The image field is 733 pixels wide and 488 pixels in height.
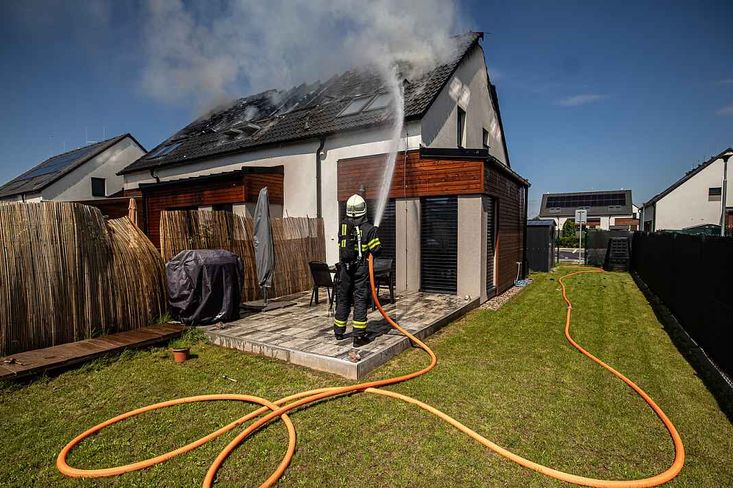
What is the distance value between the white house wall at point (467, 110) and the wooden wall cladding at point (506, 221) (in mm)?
2152

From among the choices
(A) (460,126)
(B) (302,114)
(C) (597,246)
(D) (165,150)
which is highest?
(B) (302,114)

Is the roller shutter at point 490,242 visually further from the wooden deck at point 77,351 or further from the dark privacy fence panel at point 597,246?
the dark privacy fence panel at point 597,246

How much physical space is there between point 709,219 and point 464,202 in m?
39.7

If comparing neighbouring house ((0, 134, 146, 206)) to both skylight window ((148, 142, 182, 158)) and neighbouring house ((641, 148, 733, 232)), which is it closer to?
skylight window ((148, 142, 182, 158))

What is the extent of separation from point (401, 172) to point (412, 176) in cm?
35

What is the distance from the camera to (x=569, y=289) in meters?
12.3

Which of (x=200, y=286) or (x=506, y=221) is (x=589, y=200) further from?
(x=200, y=286)

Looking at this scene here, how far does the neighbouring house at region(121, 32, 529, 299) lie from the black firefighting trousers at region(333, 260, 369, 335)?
4534mm

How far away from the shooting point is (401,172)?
10.2 metres

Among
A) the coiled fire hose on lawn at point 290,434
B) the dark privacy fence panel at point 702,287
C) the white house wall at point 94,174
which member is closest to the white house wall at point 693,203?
the dark privacy fence panel at point 702,287

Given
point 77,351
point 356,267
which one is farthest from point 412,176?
point 77,351

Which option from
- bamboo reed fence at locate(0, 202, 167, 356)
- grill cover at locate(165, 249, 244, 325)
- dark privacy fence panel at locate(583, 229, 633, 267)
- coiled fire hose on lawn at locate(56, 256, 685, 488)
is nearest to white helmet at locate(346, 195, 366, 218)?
coiled fire hose on lawn at locate(56, 256, 685, 488)

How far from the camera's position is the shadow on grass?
429 cm

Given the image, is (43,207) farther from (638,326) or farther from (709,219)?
(709,219)
